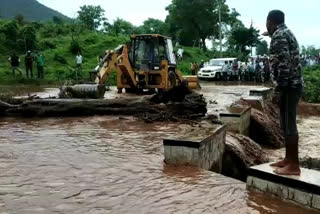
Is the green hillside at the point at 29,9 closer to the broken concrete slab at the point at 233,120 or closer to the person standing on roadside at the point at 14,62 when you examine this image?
the person standing on roadside at the point at 14,62

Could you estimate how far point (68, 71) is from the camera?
31062 mm

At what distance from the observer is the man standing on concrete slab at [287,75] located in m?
5.16

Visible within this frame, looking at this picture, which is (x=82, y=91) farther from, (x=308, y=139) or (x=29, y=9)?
(x=29, y=9)

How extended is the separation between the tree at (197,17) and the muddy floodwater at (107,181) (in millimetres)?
53196

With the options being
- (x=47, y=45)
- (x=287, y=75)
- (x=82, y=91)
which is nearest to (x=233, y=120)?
(x=287, y=75)

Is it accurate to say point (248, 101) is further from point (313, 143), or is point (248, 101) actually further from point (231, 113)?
point (231, 113)

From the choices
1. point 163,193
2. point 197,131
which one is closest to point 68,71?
point 197,131

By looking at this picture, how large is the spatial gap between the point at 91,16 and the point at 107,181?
53653 mm

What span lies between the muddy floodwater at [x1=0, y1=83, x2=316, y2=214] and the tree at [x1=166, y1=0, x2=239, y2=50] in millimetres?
53196

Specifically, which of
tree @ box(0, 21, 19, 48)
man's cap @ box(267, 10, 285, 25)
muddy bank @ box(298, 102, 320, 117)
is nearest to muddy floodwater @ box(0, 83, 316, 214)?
man's cap @ box(267, 10, 285, 25)

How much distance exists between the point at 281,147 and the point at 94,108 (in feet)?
18.4

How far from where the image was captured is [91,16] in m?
57.1

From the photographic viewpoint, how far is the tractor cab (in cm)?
1922

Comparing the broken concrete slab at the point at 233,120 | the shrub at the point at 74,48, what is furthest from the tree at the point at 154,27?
the broken concrete slab at the point at 233,120
